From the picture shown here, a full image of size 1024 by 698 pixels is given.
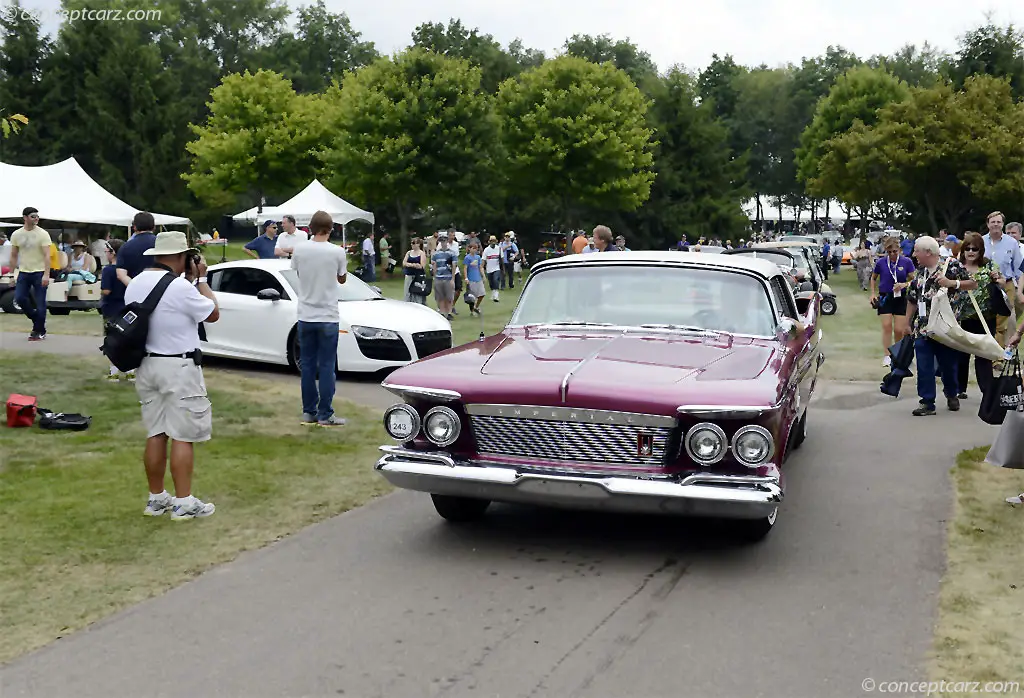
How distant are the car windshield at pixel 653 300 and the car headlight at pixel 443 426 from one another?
61.0 inches

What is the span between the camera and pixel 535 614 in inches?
200

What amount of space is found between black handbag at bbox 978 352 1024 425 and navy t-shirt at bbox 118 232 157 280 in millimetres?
7521

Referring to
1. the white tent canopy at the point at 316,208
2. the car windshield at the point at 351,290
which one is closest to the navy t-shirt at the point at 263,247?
the car windshield at the point at 351,290

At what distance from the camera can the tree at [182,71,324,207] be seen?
5453 cm

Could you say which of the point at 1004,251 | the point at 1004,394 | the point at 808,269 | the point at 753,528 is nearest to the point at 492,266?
the point at 808,269

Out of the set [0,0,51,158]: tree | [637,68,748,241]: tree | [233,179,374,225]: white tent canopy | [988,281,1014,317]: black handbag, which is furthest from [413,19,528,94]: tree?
[988,281,1014,317]: black handbag

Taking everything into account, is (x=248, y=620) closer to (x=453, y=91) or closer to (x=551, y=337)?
(x=551, y=337)

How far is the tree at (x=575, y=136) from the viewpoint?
169 feet

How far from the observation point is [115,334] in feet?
21.0

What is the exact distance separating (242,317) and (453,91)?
34.9 meters

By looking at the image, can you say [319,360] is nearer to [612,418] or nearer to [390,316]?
[390,316]

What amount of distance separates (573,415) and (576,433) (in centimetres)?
11

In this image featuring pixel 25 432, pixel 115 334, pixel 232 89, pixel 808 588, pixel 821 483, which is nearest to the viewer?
pixel 808 588

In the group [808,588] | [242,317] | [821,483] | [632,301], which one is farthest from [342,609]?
[242,317]
